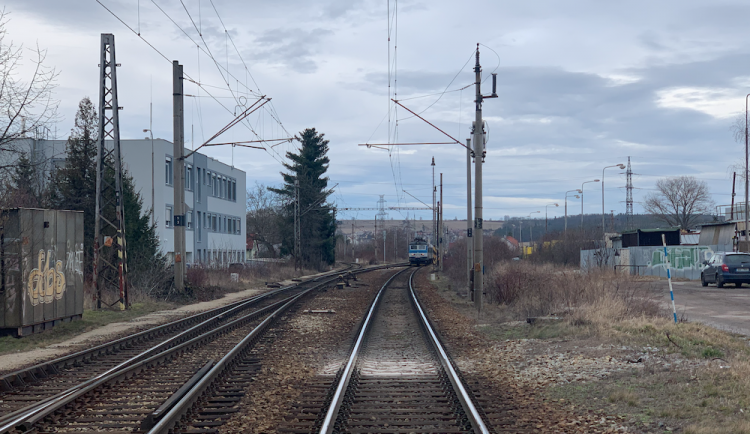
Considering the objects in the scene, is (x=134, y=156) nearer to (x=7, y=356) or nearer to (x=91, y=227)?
(x=91, y=227)

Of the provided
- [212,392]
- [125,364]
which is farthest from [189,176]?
[212,392]

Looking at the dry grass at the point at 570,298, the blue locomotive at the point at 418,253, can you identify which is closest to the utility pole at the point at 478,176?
the dry grass at the point at 570,298

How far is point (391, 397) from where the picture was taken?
Answer: 357 inches

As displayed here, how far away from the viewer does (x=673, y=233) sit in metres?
50.8

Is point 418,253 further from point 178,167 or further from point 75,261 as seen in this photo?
point 75,261

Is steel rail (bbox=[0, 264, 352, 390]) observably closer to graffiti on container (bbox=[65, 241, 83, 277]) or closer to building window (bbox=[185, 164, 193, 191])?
graffiti on container (bbox=[65, 241, 83, 277])

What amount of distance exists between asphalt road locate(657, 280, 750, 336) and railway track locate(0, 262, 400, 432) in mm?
10845

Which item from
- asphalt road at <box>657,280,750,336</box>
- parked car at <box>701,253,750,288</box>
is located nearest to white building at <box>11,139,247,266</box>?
asphalt road at <box>657,280,750,336</box>

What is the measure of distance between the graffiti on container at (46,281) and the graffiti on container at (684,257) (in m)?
32.7

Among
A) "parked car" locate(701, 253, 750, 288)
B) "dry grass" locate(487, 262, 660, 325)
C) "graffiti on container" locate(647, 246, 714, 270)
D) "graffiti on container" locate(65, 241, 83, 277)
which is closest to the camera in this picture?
"dry grass" locate(487, 262, 660, 325)

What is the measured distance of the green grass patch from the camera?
1431cm

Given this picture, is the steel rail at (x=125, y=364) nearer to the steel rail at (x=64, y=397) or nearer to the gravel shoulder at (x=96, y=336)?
the steel rail at (x=64, y=397)

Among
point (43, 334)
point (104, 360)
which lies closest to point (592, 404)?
point (104, 360)

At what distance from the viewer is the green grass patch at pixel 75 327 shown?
1431cm
